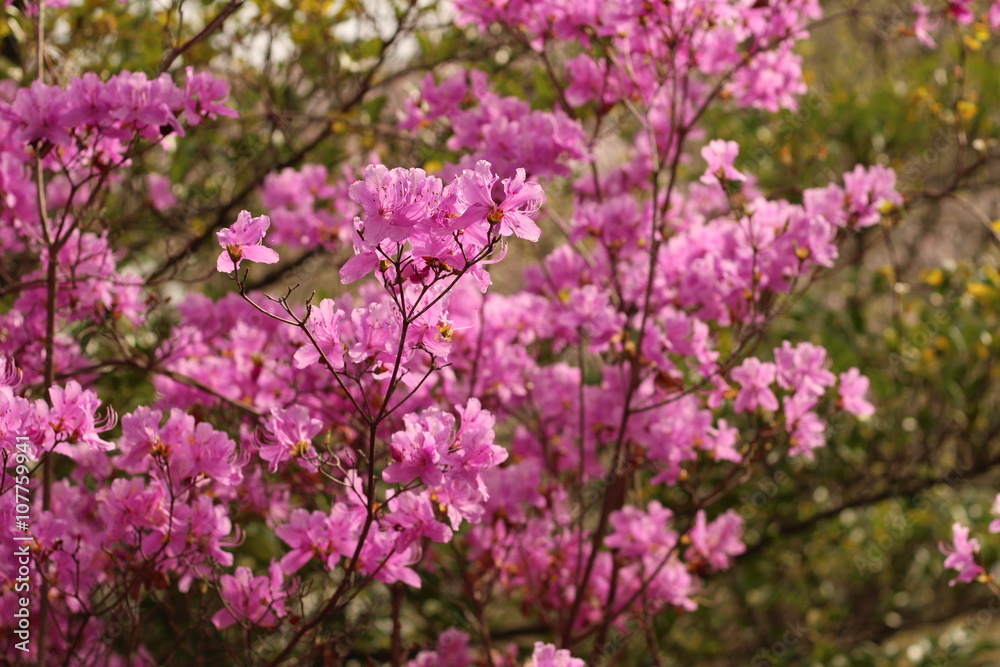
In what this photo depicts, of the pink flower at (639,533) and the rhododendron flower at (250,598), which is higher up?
the pink flower at (639,533)

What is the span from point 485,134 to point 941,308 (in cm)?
243

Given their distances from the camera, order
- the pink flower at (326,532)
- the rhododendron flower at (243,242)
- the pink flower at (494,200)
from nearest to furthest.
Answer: the pink flower at (494,200) → the rhododendron flower at (243,242) → the pink flower at (326,532)

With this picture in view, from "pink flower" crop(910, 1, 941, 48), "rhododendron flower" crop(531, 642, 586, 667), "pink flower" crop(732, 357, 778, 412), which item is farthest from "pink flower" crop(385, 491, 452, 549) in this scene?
"pink flower" crop(910, 1, 941, 48)

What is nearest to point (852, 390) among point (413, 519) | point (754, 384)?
point (754, 384)

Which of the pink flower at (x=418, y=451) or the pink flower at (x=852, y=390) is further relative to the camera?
the pink flower at (x=852, y=390)

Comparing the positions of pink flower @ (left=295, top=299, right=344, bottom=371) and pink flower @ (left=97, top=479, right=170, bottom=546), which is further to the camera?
pink flower @ (left=97, top=479, right=170, bottom=546)

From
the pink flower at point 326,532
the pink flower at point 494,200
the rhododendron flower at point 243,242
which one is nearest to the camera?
the pink flower at point 494,200

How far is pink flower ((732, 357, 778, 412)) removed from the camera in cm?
244

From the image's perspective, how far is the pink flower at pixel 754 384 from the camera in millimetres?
2438

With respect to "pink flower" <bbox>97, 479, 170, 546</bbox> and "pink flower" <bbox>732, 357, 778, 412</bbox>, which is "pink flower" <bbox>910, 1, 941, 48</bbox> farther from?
"pink flower" <bbox>97, 479, 170, 546</bbox>

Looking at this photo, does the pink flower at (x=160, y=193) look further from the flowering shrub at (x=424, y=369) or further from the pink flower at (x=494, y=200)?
the pink flower at (x=494, y=200)

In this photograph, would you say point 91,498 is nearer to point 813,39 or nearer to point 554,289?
point 554,289

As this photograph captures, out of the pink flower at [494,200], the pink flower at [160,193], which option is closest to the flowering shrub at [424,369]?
the pink flower at [494,200]

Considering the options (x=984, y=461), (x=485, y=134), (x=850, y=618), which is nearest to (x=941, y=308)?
(x=984, y=461)
